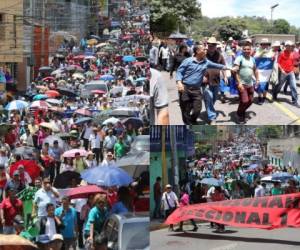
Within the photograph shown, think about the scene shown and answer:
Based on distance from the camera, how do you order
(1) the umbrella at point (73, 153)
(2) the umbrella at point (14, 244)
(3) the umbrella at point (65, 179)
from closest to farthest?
(2) the umbrella at point (14, 244) → (3) the umbrella at point (65, 179) → (1) the umbrella at point (73, 153)

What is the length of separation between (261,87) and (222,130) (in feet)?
1.67

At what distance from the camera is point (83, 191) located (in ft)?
17.0

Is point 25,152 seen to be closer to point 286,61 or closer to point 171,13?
point 171,13

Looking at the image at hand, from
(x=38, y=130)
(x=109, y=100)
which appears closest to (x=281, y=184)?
(x=109, y=100)

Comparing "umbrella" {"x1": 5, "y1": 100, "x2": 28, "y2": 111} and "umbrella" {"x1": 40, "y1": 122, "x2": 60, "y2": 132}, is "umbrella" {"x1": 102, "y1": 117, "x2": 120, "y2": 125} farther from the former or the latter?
"umbrella" {"x1": 5, "y1": 100, "x2": 28, "y2": 111}

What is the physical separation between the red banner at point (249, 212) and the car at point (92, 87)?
130 cm

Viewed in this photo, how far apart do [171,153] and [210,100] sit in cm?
55

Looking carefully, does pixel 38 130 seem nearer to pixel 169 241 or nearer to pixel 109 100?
pixel 109 100

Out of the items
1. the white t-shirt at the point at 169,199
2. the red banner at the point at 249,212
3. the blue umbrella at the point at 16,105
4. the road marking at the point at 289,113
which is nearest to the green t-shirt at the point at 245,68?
the road marking at the point at 289,113

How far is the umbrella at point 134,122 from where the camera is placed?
532cm

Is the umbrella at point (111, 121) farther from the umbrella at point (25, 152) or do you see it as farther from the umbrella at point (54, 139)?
the umbrella at point (25, 152)

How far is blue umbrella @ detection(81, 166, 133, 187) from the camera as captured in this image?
5.15m

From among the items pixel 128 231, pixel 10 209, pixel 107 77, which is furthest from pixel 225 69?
pixel 10 209

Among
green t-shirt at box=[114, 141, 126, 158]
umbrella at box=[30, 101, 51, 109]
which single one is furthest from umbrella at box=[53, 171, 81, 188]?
umbrella at box=[30, 101, 51, 109]
